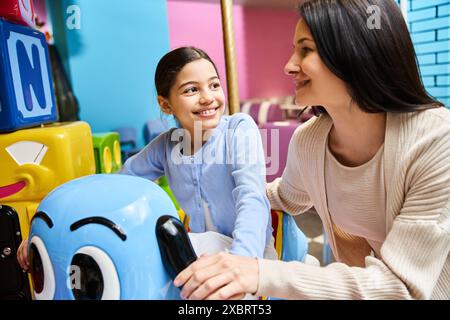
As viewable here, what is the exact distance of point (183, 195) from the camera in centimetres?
49

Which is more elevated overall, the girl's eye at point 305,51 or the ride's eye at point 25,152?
the girl's eye at point 305,51

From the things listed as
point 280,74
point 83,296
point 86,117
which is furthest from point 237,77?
point 83,296

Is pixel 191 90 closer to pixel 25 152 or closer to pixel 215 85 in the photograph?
pixel 215 85

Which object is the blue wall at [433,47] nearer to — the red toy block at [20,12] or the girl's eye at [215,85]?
the girl's eye at [215,85]

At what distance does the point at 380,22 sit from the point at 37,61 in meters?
0.38

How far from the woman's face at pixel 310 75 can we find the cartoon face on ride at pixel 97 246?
0.64 ft

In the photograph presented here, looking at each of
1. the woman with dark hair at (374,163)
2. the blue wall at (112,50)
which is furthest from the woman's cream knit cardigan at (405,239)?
the blue wall at (112,50)

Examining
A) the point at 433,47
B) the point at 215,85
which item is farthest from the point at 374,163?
the point at 433,47

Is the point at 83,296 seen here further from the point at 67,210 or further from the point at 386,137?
the point at 386,137

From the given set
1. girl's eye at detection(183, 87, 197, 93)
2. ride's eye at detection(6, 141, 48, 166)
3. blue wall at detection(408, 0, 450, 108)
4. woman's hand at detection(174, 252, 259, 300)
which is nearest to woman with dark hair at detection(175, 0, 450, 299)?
woman's hand at detection(174, 252, 259, 300)

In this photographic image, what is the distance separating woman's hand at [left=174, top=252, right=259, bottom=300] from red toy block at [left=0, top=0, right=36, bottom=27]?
0.34 meters

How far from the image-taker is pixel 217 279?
0.34 meters

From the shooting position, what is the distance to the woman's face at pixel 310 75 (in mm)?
387

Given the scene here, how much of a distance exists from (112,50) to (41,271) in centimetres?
23
